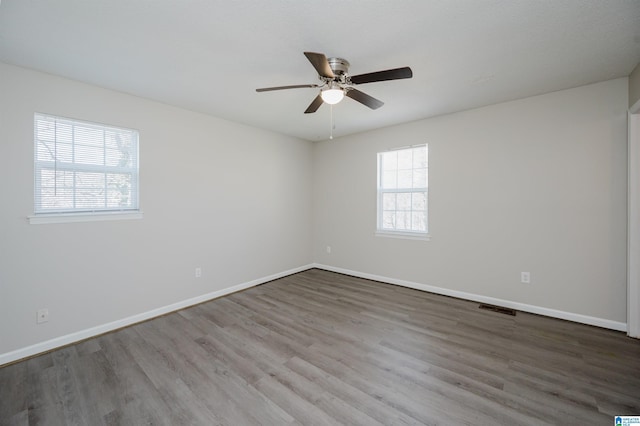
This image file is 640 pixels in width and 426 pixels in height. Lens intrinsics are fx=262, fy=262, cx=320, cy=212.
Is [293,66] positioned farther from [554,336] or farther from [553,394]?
[554,336]

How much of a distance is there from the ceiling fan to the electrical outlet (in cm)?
281

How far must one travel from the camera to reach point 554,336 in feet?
8.54

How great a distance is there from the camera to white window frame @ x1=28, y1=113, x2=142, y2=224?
95.6 inches

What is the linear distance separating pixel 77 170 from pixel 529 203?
498 centimetres

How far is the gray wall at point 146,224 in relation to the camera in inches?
90.7

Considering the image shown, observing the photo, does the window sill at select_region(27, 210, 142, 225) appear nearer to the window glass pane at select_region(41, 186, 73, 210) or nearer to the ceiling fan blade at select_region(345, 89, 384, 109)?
the window glass pane at select_region(41, 186, 73, 210)

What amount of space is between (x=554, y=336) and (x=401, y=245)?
2.03m

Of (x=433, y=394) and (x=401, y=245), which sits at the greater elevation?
(x=401, y=245)

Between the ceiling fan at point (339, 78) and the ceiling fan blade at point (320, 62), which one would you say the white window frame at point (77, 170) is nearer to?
the ceiling fan at point (339, 78)

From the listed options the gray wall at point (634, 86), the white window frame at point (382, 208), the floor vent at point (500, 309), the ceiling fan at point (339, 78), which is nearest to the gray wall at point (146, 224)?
the white window frame at point (382, 208)

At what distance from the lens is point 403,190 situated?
4.24 m

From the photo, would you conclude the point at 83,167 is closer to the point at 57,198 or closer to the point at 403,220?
the point at 57,198

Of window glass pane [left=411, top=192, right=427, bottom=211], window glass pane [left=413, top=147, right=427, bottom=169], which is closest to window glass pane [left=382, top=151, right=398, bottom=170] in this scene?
window glass pane [left=413, top=147, right=427, bottom=169]

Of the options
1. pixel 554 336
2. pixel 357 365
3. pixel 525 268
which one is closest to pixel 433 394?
pixel 357 365
